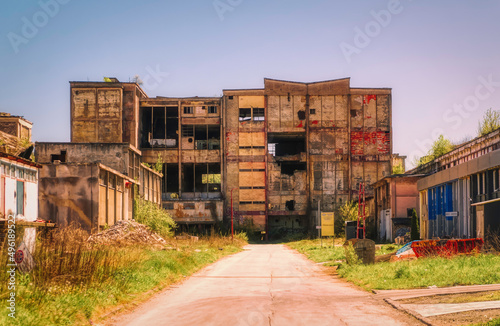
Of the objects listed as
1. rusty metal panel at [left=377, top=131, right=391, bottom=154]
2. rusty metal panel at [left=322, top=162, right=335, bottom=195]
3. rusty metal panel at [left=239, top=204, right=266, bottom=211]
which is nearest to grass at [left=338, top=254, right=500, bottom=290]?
→ rusty metal panel at [left=239, top=204, right=266, bottom=211]

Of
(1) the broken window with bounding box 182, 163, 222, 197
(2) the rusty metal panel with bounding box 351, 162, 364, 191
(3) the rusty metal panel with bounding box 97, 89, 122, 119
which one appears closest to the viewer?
(3) the rusty metal panel with bounding box 97, 89, 122, 119

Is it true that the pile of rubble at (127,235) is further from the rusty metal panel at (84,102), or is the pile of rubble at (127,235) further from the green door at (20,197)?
the rusty metal panel at (84,102)

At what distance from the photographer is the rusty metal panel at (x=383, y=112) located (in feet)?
211

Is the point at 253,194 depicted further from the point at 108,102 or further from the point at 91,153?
the point at 91,153

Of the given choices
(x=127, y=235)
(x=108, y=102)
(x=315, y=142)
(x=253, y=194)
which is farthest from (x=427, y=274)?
(x=108, y=102)

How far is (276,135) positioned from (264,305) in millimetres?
55073

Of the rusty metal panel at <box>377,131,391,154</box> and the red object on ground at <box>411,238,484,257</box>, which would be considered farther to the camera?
the rusty metal panel at <box>377,131,391,154</box>

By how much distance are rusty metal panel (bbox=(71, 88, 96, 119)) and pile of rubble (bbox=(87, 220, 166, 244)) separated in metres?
30.8

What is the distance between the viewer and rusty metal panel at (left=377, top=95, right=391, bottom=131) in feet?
211

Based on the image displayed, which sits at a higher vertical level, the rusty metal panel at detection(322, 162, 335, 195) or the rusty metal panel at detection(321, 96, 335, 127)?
the rusty metal panel at detection(321, 96, 335, 127)

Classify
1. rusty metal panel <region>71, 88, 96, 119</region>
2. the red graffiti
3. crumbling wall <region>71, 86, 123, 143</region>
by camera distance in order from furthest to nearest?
the red graffiti < rusty metal panel <region>71, 88, 96, 119</region> < crumbling wall <region>71, 86, 123, 143</region>

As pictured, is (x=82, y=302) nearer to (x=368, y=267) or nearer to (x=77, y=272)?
(x=77, y=272)

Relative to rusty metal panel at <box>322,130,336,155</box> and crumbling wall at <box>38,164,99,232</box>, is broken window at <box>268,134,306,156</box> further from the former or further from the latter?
crumbling wall at <box>38,164,99,232</box>

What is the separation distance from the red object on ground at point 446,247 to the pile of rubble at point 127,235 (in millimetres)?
16027
